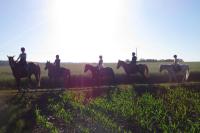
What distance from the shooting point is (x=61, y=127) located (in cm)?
1762

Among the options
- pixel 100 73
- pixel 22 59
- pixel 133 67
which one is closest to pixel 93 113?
pixel 22 59

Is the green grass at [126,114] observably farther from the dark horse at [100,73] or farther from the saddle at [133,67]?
the saddle at [133,67]

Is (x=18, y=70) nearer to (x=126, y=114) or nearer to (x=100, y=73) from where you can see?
(x=100, y=73)

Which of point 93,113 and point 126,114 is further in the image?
point 93,113

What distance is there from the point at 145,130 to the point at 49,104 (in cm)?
793

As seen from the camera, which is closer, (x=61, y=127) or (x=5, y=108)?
(x=61, y=127)

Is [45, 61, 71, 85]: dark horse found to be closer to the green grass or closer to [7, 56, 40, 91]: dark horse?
[7, 56, 40, 91]: dark horse

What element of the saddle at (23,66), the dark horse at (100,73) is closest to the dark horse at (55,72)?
the dark horse at (100,73)

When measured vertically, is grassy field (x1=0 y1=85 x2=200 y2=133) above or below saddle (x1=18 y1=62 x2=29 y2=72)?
below

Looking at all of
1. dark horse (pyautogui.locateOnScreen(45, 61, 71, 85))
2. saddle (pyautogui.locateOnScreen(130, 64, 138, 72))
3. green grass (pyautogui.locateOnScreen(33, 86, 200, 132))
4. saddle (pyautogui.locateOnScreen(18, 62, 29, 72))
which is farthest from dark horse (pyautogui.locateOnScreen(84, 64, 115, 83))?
green grass (pyautogui.locateOnScreen(33, 86, 200, 132))

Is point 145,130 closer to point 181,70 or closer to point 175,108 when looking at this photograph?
point 175,108

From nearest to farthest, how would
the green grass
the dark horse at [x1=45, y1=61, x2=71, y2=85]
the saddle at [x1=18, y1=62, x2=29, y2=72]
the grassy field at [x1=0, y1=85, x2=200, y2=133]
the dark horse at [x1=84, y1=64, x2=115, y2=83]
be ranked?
the green grass < the grassy field at [x1=0, y1=85, x2=200, y2=133] < the saddle at [x1=18, y1=62, x2=29, y2=72] < the dark horse at [x1=45, y1=61, x2=71, y2=85] < the dark horse at [x1=84, y1=64, x2=115, y2=83]

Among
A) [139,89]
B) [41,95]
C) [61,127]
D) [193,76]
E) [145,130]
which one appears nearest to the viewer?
[145,130]

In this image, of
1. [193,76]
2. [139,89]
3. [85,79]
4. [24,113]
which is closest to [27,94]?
[24,113]
